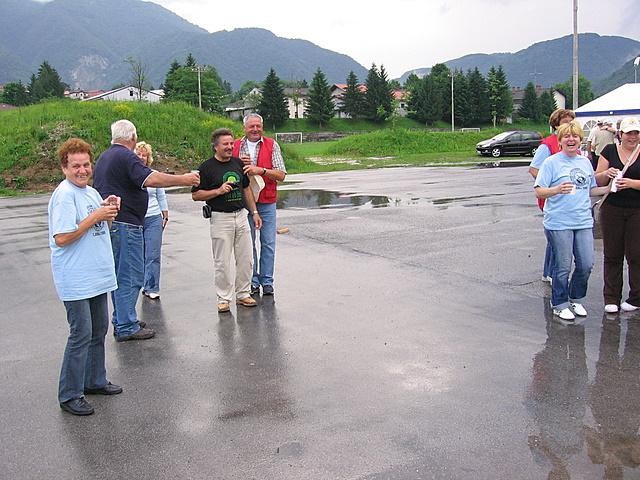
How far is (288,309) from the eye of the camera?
675cm

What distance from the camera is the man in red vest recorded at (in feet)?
23.0

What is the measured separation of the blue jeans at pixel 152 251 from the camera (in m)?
7.38

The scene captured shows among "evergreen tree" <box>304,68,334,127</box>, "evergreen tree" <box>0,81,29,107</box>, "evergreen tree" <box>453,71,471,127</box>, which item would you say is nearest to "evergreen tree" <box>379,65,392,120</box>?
"evergreen tree" <box>304,68,334,127</box>

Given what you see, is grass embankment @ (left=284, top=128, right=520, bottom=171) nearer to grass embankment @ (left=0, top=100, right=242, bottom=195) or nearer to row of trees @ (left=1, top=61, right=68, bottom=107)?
grass embankment @ (left=0, top=100, right=242, bottom=195)

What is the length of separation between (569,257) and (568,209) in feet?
1.51

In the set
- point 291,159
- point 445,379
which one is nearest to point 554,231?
point 445,379

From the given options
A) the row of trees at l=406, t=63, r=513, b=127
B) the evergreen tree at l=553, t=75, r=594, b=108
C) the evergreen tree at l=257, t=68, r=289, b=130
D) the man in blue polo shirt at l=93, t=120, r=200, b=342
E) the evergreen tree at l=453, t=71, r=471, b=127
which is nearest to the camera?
the man in blue polo shirt at l=93, t=120, r=200, b=342

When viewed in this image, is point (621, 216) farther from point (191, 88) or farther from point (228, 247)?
point (191, 88)

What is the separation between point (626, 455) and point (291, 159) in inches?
1178

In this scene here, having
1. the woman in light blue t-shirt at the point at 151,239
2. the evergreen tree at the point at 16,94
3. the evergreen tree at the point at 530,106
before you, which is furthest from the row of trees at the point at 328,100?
the woman in light blue t-shirt at the point at 151,239

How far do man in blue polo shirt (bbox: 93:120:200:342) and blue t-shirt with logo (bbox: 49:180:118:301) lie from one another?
3.43 feet

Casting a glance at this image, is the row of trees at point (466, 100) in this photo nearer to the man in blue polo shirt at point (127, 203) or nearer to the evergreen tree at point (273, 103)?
the evergreen tree at point (273, 103)

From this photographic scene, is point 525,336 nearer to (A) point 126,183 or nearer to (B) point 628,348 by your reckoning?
(B) point 628,348

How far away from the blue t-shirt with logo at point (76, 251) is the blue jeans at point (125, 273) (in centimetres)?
139
